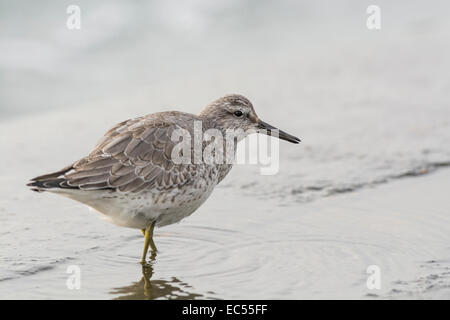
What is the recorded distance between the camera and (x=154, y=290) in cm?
552

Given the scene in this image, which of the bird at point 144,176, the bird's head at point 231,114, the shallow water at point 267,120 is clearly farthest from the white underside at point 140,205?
the bird's head at point 231,114

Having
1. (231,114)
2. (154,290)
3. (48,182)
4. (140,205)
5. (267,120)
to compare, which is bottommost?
(154,290)

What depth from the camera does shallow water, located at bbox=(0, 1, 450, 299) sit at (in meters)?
5.74

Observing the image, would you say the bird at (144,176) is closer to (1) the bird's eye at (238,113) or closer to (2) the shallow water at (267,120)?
(2) the shallow water at (267,120)

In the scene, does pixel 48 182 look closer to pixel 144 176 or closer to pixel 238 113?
pixel 144 176

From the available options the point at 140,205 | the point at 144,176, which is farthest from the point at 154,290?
the point at 144,176

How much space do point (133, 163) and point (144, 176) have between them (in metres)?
0.15

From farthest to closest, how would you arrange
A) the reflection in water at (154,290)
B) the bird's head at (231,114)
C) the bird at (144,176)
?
the bird's head at (231,114) < the bird at (144,176) < the reflection in water at (154,290)

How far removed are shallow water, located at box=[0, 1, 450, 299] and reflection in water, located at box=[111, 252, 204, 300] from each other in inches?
0.6

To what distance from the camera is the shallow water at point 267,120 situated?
574 cm

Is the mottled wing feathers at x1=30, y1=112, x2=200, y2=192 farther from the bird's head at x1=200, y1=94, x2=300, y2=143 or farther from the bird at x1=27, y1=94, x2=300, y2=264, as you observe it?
the bird's head at x1=200, y1=94, x2=300, y2=143

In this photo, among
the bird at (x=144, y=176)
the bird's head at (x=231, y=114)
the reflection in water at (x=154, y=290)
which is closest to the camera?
the reflection in water at (x=154, y=290)

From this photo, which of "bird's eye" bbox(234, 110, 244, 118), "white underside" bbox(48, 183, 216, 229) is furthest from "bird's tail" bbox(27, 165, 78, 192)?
"bird's eye" bbox(234, 110, 244, 118)

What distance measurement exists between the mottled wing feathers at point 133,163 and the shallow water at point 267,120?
0.69 meters
